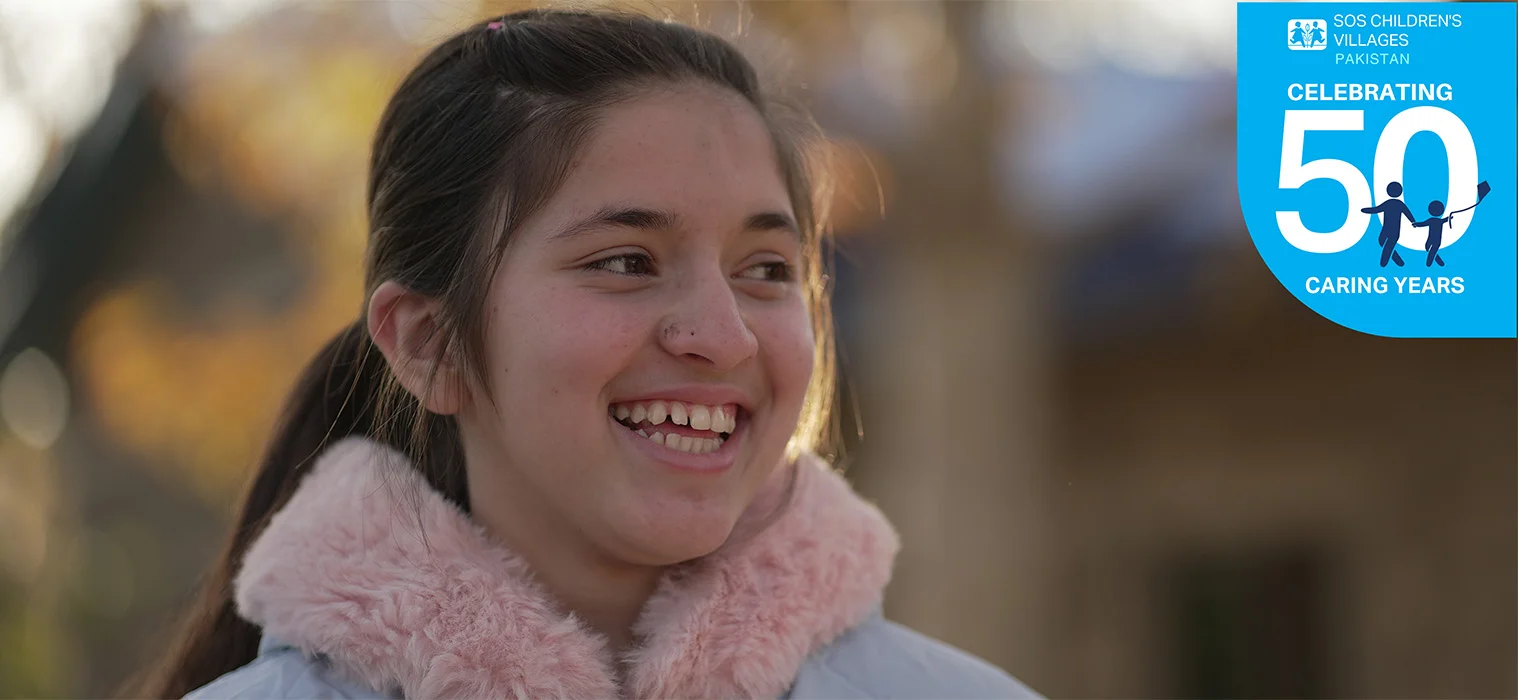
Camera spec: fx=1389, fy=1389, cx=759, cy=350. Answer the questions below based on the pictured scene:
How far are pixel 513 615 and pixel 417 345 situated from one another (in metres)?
0.38

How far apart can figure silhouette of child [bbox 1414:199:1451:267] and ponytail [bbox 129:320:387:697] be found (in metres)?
1.87

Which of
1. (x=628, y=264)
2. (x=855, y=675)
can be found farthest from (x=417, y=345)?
(x=855, y=675)

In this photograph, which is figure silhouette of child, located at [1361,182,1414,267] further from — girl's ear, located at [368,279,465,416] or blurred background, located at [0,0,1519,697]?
blurred background, located at [0,0,1519,697]

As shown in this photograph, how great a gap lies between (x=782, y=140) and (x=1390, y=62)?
139 cm

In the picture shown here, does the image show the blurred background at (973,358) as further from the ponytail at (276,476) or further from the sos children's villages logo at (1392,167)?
the ponytail at (276,476)

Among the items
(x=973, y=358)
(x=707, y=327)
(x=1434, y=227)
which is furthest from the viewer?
(x=973, y=358)

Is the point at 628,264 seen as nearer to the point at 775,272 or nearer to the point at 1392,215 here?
the point at 775,272

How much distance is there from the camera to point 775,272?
1.83 metres

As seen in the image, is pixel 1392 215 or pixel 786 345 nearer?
pixel 786 345

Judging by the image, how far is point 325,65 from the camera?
6410mm

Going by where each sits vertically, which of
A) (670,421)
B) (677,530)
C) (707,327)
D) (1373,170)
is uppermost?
(1373,170)

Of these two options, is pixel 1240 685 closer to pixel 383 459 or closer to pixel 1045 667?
pixel 1045 667

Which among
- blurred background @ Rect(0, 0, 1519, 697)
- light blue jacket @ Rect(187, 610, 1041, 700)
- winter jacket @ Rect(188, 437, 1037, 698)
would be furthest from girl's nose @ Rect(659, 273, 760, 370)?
blurred background @ Rect(0, 0, 1519, 697)

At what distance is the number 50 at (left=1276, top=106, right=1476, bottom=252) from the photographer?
8.39ft
